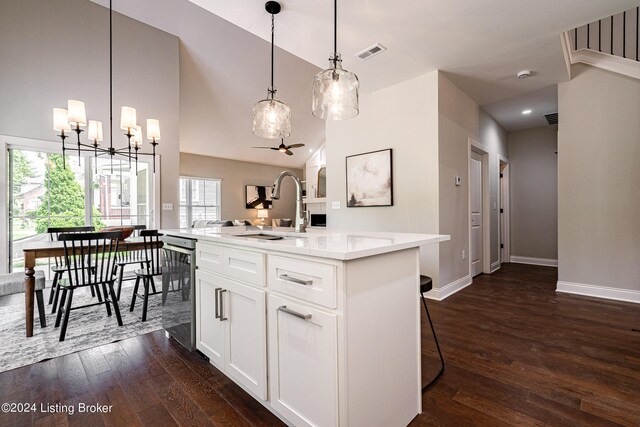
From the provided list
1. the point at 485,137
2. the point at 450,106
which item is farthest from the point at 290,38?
the point at 485,137

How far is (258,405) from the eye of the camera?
5.14ft

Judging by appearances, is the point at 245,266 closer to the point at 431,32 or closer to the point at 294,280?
the point at 294,280

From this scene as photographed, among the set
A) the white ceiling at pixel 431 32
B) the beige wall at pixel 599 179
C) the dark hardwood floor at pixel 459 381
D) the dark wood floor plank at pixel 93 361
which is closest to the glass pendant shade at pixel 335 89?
the white ceiling at pixel 431 32

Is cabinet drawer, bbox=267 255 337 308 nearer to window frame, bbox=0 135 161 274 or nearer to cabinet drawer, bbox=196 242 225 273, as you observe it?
cabinet drawer, bbox=196 242 225 273

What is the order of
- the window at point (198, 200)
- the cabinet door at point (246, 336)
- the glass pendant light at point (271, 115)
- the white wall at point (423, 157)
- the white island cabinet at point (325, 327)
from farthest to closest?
the window at point (198, 200) → the white wall at point (423, 157) → the glass pendant light at point (271, 115) → the cabinet door at point (246, 336) → the white island cabinet at point (325, 327)

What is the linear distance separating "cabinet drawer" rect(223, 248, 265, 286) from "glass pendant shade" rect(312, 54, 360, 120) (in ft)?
3.82

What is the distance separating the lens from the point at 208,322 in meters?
1.86

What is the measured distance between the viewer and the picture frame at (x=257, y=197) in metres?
9.21

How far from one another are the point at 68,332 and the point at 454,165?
14.5 ft

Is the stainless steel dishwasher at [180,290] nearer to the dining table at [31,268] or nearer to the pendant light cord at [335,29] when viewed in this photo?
the dining table at [31,268]

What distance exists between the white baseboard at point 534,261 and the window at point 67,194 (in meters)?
7.01

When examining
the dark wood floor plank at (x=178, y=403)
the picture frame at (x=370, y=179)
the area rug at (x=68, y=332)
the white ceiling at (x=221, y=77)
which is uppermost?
the white ceiling at (x=221, y=77)

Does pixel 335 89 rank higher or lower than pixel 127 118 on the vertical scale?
lower

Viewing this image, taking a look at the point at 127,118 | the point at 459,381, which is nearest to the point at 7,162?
the point at 127,118
